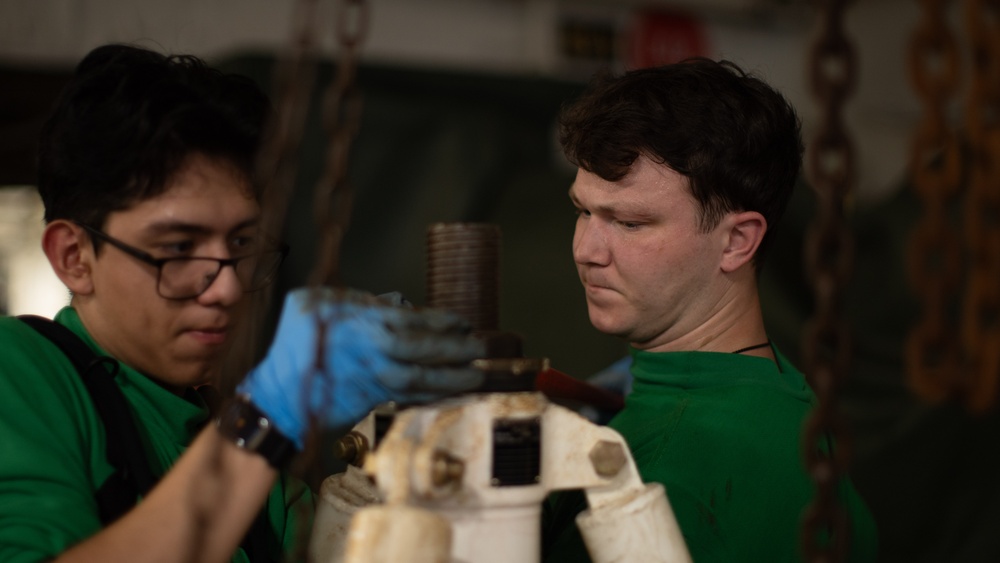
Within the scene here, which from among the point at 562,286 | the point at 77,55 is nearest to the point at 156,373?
the point at 562,286

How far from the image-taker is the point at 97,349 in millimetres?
1410

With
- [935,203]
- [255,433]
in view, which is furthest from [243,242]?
[935,203]

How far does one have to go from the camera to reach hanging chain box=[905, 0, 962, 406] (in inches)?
32.1

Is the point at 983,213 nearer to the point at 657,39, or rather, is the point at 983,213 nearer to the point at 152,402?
the point at 152,402

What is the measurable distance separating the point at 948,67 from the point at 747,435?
79cm

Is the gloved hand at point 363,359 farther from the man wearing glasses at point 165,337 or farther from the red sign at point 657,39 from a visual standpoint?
the red sign at point 657,39

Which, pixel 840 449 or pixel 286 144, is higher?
pixel 286 144

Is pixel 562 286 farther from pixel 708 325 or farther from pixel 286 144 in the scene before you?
pixel 286 144

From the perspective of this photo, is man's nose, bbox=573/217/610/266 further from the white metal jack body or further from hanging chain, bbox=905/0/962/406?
hanging chain, bbox=905/0/962/406

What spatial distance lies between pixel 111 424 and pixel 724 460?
2.87 ft

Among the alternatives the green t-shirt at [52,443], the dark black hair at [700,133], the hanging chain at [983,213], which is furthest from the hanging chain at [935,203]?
the dark black hair at [700,133]

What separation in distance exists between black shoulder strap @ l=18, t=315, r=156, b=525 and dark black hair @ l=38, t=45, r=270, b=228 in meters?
0.19

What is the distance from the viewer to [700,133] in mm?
1592

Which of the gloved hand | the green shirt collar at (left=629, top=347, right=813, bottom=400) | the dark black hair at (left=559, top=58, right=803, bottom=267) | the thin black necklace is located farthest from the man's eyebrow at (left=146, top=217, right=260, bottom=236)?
the thin black necklace
